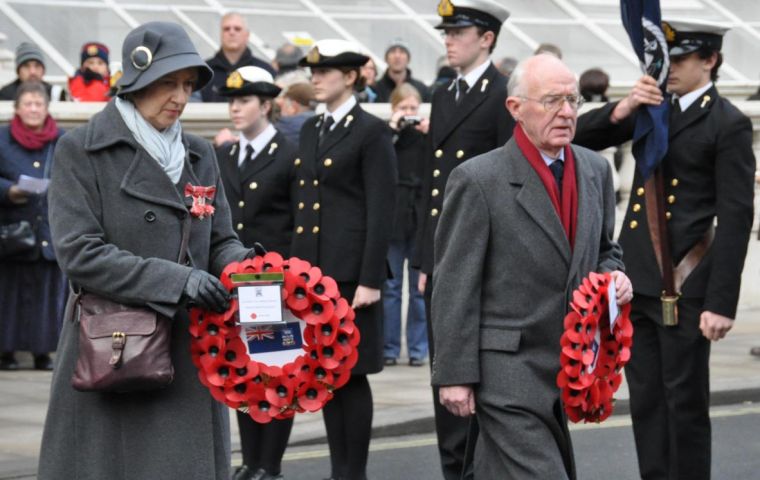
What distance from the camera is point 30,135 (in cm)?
1264

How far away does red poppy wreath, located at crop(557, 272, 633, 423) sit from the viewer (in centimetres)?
584

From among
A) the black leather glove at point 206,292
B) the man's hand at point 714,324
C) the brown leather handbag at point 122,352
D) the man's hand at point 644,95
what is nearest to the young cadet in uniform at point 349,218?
the man's hand at point 644,95

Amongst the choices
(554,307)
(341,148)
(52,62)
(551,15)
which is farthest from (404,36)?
(554,307)

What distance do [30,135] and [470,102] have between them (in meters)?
5.09

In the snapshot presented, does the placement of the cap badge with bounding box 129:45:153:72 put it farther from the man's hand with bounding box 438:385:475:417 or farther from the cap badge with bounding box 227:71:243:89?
the cap badge with bounding box 227:71:243:89

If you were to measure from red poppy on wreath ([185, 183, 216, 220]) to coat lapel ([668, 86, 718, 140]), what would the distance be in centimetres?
257

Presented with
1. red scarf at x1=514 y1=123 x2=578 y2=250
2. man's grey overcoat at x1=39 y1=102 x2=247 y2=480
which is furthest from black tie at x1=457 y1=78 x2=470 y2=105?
man's grey overcoat at x1=39 y1=102 x2=247 y2=480

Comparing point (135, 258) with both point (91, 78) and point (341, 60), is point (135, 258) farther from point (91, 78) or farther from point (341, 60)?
point (91, 78)

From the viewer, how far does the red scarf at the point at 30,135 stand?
41.5 ft

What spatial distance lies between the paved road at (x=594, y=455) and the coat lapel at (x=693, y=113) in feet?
7.68

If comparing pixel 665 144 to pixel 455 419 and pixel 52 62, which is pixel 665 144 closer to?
pixel 455 419

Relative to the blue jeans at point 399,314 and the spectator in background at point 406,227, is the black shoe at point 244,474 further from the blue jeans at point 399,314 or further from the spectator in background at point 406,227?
the blue jeans at point 399,314

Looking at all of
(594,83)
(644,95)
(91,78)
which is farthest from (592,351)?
(91,78)

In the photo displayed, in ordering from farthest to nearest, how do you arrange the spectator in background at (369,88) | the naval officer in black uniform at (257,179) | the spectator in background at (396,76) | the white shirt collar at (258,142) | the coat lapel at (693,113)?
the spectator in background at (396,76) < the spectator in background at (369,88) < the white shirt collar at (258,142) < the naval officer in black uniform at (257,179) < the coat lapel at (693,113)
